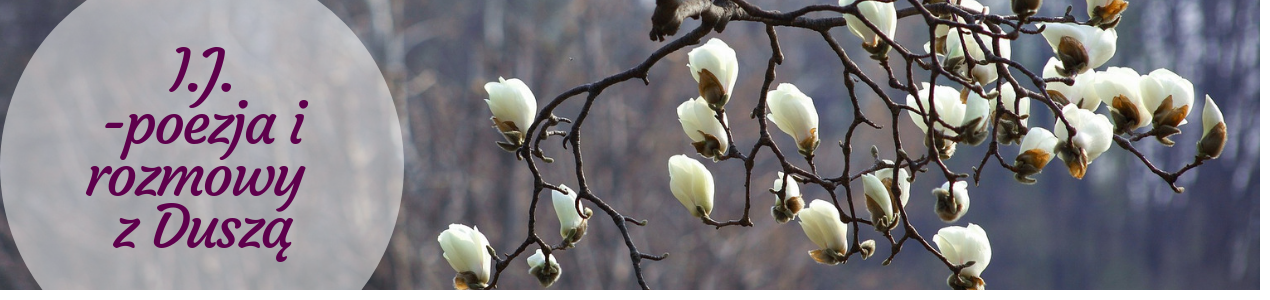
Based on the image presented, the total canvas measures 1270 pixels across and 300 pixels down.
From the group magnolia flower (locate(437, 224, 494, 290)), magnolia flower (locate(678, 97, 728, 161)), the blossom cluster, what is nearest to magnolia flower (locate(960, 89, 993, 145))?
the blossom cluster

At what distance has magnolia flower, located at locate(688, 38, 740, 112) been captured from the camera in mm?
451

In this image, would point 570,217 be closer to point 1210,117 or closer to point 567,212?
point 567,212

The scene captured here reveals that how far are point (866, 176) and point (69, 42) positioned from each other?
3.18m

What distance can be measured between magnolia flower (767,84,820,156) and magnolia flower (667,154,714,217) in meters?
0.05

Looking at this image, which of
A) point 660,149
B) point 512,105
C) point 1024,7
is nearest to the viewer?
point 1024,7

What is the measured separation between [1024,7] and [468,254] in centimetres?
29

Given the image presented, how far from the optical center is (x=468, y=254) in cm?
51

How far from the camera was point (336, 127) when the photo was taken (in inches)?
125

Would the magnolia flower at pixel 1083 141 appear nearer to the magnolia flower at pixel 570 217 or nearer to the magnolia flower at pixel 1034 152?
the magnolia flower at pixel 1034 152

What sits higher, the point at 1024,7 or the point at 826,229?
the point at 1024,7
